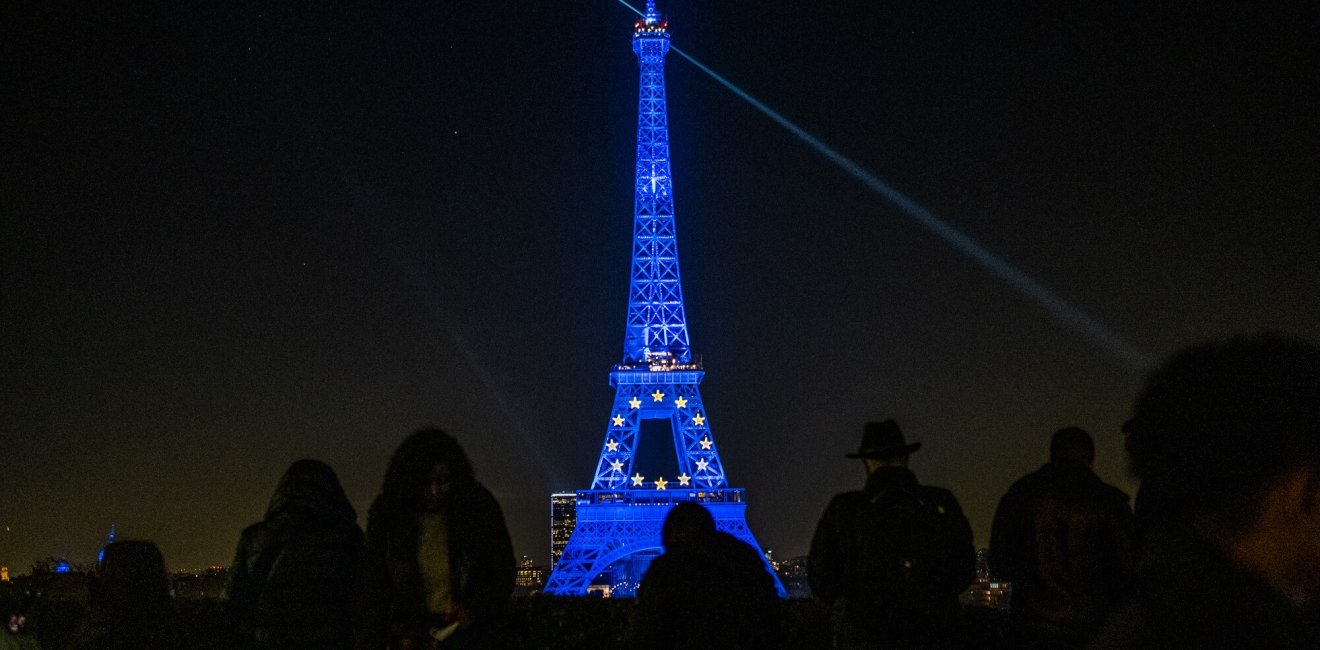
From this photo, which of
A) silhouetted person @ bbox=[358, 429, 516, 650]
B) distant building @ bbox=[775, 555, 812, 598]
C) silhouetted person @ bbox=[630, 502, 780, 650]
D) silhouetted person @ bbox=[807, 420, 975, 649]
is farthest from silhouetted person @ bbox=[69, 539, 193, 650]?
distant building @ bbox=[775, 555, 812, 598]

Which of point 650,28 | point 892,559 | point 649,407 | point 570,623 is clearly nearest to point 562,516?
point 649,407

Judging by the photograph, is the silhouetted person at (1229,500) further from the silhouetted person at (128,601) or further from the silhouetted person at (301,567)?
the silhouetted person at (301,567)

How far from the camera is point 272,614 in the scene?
266 inches

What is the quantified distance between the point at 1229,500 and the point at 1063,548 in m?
5.12

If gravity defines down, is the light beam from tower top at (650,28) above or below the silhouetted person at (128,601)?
above

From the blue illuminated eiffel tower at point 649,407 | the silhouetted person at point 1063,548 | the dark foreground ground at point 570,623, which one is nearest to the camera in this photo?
the silhouetted person at point 1063,548

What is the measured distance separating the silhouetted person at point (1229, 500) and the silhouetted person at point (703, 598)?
3.75 metres

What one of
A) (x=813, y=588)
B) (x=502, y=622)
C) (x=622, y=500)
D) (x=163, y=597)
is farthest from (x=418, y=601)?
(x=622, y=500)

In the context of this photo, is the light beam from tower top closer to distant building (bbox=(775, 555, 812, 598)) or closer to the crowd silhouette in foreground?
distant building (bbox=(775, 555, 812, 598))

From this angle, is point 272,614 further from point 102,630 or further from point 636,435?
point 636,435

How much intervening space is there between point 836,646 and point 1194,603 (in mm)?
5138

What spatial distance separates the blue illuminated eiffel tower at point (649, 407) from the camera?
169 ft

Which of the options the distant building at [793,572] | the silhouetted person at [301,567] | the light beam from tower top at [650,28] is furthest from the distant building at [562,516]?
the silhouetted person at [301,567]

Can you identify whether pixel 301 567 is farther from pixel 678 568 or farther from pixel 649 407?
pixel 649 407
